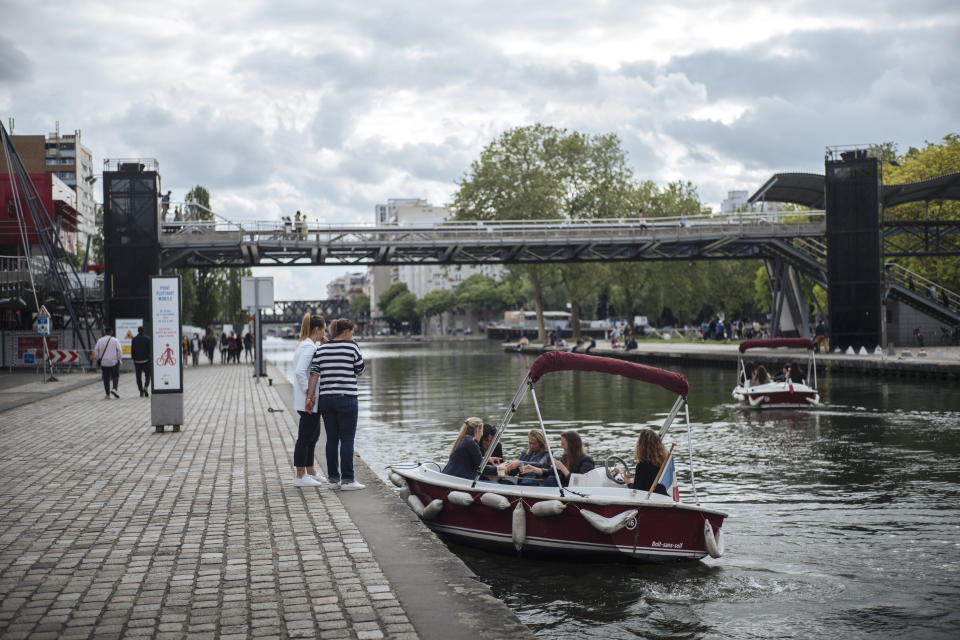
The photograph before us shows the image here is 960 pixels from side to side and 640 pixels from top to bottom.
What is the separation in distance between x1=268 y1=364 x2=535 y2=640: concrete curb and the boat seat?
1796 millimetres

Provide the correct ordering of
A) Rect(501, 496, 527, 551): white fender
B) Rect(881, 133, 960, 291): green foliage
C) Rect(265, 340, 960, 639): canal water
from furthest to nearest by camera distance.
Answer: Rect(881, 133, 960, 291): green foliage, Rect(501, 496, 527, 551): white fender, Rect(265, 340, 960, 639): canal water

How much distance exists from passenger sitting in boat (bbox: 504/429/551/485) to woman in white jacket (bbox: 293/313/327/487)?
7.29ft

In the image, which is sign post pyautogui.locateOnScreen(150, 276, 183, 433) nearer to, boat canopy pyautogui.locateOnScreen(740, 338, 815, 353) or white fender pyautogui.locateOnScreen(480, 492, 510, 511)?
white fender pyautogui.locateOnScreen(480, 492, 510, 511)

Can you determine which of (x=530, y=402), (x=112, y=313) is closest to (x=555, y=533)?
(x=530, y=402)

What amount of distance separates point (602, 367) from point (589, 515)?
57.7 inches

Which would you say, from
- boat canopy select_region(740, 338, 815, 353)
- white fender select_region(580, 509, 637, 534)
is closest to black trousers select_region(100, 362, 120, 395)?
boat canopy select_region(740, 338, 815, 353)

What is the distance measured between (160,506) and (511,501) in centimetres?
353

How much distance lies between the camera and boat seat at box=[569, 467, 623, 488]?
970 centimetres

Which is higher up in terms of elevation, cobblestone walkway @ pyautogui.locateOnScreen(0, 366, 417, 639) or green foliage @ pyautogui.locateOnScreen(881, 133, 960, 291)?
green foliage @ pyautogui.locateOnScreen(881, 133, 960, 291)

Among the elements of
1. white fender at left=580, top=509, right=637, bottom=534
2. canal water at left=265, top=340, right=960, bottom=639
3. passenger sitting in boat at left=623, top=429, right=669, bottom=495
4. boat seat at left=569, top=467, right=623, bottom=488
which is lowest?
canal water at left=265, top=340, right=960, bottom=639

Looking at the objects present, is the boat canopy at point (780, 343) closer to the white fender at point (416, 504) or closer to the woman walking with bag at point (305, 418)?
the white fender at point (416, 504)

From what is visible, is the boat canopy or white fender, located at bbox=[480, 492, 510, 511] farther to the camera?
the boat canopy

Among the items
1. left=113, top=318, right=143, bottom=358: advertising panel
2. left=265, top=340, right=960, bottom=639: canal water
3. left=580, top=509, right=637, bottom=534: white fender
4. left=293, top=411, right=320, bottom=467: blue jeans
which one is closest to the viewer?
left=265, top=340, right=960, bottom=639: canal water

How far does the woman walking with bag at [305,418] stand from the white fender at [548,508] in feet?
9.05
